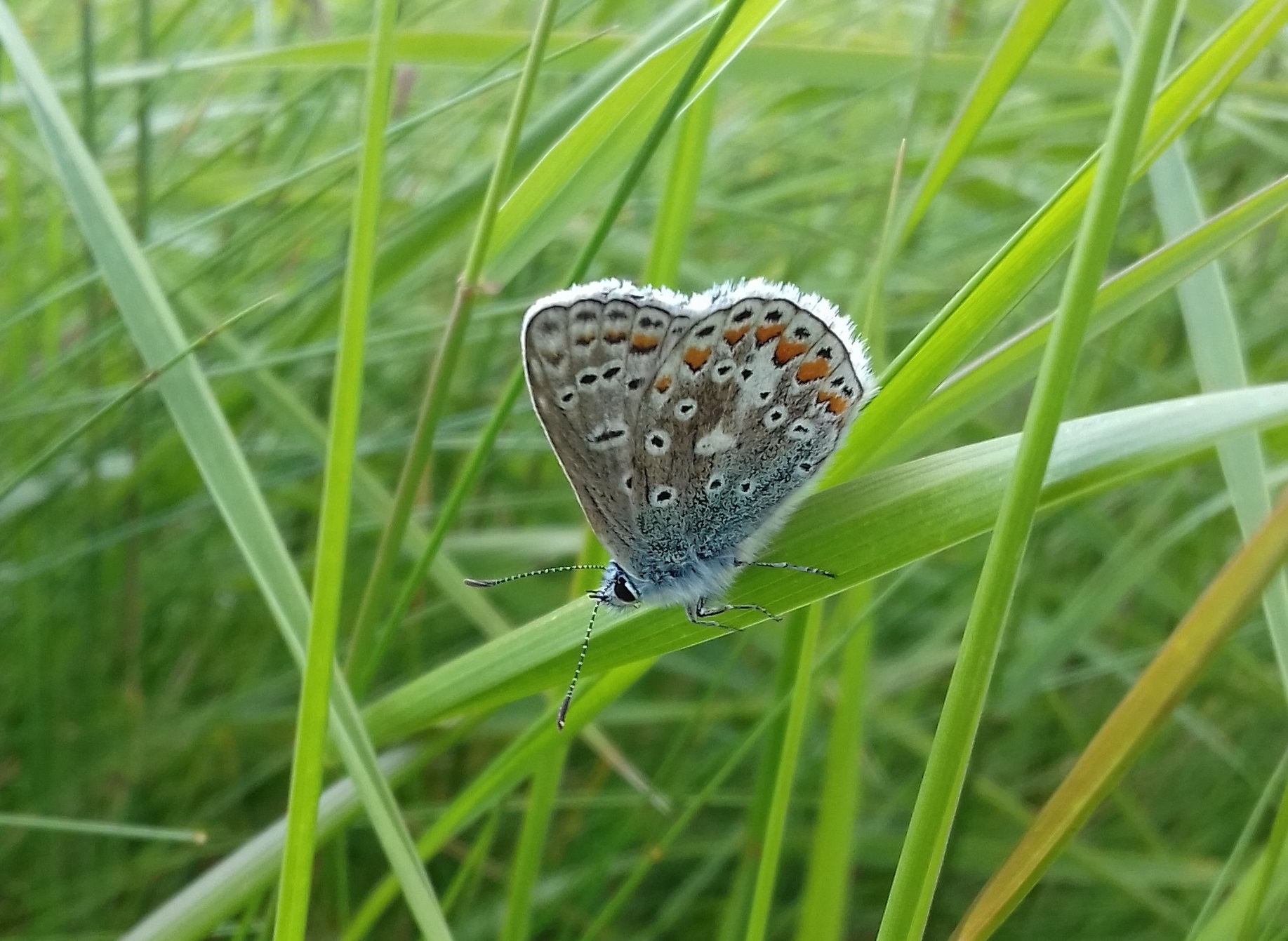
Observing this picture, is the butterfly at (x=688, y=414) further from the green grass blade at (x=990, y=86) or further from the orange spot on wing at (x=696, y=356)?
the green grass blade at (x=990, y=86)

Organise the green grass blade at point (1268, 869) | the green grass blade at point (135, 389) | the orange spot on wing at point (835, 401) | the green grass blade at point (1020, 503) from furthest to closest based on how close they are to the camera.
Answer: the orange spot on wing at point (835, 401) < the green grass blade at point (135, 389) < the green grass blade at point (1268, 869) < the green grass blade at point (1020, 503)

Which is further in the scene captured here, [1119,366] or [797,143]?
[797,143]

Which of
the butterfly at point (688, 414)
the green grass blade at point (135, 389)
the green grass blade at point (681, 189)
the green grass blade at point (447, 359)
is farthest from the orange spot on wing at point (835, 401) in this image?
the green grass blade at point (135, 389)

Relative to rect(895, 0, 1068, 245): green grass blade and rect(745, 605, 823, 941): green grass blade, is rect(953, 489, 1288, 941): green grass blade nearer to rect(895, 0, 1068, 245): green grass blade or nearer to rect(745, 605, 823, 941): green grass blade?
rect(745, 605, 823, 941): green grass blade

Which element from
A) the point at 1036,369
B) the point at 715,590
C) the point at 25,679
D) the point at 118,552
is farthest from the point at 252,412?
the point at 1036,369

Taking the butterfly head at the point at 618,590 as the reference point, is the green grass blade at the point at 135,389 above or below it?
above

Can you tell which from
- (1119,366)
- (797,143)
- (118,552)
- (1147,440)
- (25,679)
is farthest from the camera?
(797,143)

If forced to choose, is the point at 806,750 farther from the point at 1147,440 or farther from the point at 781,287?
the point at 1147,440

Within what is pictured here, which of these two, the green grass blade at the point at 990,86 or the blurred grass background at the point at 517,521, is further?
the blurred grass background at the point at 517,521

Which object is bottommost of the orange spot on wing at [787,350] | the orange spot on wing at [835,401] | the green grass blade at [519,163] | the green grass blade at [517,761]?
the green grass blade at [517,761]
